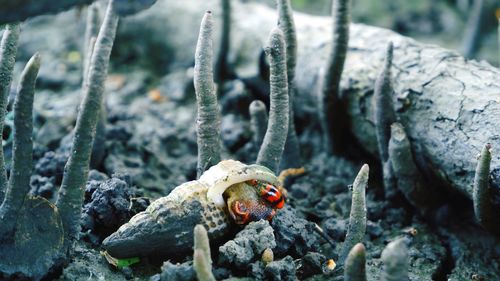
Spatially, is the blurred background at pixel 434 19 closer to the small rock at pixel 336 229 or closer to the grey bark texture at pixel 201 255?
the small rock at pixel 336 229

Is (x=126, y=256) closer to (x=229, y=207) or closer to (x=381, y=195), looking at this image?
(x=229, y=207)

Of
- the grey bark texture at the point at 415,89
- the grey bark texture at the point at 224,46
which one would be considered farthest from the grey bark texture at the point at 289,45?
the grey bark texture at the point at 224,46

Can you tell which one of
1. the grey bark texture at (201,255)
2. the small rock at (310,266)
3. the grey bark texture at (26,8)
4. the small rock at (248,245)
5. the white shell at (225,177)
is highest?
the grey bark texture at (26,8)

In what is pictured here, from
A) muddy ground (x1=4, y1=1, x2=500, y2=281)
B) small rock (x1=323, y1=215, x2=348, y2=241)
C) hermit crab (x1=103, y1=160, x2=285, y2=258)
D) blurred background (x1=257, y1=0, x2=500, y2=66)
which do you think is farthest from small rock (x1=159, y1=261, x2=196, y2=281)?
blurred background (x1=257, y1=0, x2=500, y2=66)

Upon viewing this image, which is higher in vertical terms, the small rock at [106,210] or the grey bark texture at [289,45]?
the grey bark texture at [289,45]

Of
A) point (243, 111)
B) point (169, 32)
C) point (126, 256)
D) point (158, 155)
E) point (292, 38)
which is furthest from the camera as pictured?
point (169, 32)

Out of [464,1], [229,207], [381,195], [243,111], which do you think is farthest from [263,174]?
[464,1]

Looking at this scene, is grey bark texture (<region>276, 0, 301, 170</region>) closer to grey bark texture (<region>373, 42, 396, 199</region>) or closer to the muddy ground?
the muddy ground
